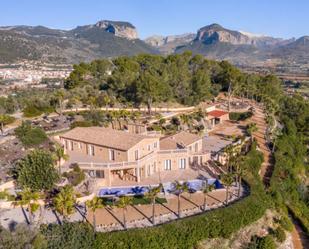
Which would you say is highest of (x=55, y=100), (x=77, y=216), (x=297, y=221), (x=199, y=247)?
(x=55, y=100)

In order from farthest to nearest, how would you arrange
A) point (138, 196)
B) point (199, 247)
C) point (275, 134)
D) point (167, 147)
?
point (275, 134)
point (167, 147)
point (138, 196)
point (199, 247)

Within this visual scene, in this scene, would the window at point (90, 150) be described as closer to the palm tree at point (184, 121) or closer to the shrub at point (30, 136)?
the shrub at point (30, 136)

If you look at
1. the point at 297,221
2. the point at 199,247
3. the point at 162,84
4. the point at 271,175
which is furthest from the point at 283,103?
the point at 199,247

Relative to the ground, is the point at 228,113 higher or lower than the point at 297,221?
higher

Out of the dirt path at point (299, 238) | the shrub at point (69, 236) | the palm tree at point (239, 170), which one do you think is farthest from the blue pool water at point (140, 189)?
the dirt path at point (299, 238)

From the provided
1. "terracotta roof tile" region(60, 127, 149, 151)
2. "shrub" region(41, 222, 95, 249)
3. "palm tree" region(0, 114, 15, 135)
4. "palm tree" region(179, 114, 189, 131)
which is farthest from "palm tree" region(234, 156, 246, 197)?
"palm tree" region(0, 114, 15, 135)

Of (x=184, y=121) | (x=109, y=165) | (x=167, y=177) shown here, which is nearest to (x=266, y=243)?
(x=167, y=177)

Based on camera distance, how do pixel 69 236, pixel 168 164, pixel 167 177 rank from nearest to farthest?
pixel 69 236, pixel 167 177, pixel 168 164

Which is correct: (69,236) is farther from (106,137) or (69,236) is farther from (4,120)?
(4,120)

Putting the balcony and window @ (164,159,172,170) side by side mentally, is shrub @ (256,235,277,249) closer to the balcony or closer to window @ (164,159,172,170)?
window @ (164,159,172,170)

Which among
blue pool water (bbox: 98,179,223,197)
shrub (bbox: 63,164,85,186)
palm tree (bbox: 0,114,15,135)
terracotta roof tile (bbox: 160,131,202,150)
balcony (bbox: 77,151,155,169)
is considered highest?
palm tree (bbox: 0,114,15,135)

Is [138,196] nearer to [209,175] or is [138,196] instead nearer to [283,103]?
[209,175]
